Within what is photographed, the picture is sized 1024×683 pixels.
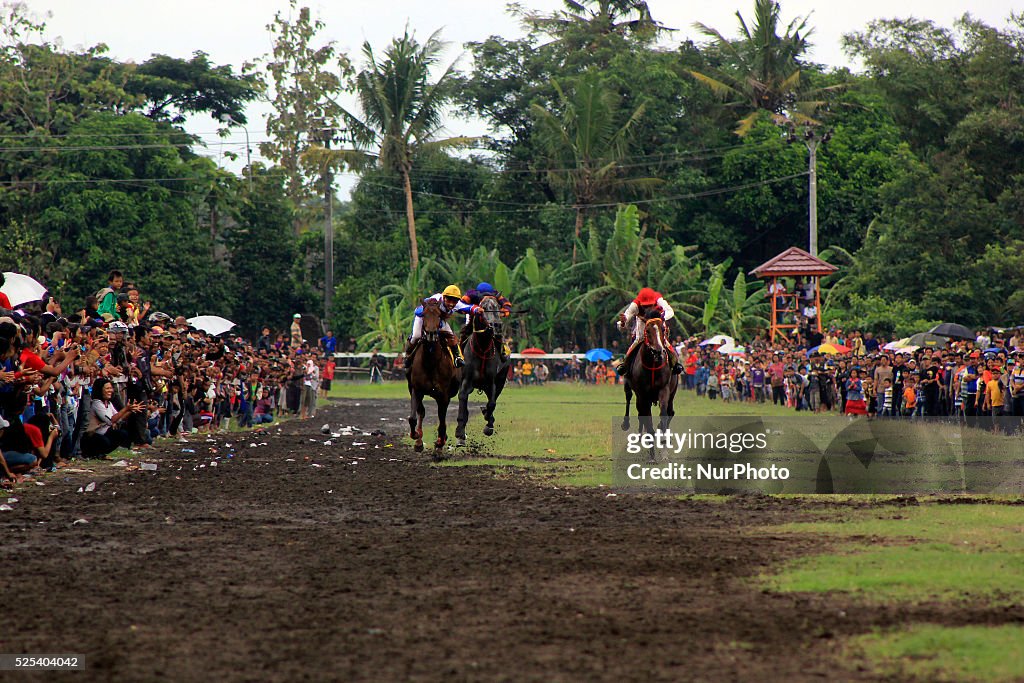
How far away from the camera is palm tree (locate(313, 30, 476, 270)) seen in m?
62.6

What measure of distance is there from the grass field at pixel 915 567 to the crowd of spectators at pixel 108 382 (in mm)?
5409

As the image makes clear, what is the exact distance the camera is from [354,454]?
2023 centimetres

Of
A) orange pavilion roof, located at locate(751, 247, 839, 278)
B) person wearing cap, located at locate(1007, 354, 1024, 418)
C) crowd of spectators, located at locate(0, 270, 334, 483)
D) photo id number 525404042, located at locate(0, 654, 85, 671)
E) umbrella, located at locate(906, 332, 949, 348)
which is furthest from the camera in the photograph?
orange pavilion roof, located at locate(751, 247, 839, 278)

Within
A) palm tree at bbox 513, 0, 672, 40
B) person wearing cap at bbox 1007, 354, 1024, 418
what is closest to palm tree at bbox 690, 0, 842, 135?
palm tree at bbox 513, 0, 672, 40

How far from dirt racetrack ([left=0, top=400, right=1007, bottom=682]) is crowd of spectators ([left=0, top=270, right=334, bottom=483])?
1.57m

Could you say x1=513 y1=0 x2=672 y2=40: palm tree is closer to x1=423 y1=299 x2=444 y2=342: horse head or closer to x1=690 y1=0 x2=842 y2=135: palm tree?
x1=690 y1=0 x2=842 y2=135: palm tree

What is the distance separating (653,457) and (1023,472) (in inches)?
174

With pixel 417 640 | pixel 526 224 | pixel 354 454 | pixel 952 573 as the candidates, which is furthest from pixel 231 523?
pixel 526 224

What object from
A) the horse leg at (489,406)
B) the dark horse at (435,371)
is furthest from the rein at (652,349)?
the horse leg at (489,406)

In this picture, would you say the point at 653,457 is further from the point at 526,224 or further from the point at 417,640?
the point at 526,224

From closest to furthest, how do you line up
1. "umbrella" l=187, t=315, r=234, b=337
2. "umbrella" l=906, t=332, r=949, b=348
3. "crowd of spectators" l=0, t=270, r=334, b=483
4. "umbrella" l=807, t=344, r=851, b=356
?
1. "crowd of spectators" l=0, t=270, r=334, b=483
2. "umbrella" l=906, t=332, r=949, b=348
3. "umbrella" l=187, t=315, r=234, b=337
4. "umbrella" l=807, t=344, r=851, b=356

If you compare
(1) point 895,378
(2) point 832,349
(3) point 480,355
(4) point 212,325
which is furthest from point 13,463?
(2) point 832,349

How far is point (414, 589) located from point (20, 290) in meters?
14.9

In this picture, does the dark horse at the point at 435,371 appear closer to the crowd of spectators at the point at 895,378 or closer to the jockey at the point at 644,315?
the jockey at the point at 644,315
